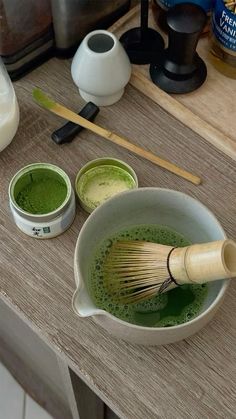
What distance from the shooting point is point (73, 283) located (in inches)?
27.2

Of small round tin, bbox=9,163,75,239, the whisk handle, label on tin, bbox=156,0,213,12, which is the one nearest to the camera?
the whisk handle

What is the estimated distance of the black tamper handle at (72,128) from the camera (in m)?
0.77

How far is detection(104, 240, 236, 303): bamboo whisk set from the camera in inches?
22.7

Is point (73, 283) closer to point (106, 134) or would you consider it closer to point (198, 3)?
point (106, 134)

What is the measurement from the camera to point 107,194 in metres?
0.74

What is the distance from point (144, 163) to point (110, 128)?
0.06 metres

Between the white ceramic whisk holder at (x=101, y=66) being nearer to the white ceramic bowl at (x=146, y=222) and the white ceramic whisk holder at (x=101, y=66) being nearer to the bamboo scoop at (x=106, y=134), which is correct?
the bamboo scoop at (x=106, y=134)

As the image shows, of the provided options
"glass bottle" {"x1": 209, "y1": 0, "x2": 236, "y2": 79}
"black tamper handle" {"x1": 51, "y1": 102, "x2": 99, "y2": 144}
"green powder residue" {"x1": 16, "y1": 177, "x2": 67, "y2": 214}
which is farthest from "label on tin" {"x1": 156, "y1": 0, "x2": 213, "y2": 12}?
"green powder residue" {"x1": 16, "y1": 177, "x2": 67, "y2": 214}

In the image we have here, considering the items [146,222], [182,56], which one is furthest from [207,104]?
[146,222]

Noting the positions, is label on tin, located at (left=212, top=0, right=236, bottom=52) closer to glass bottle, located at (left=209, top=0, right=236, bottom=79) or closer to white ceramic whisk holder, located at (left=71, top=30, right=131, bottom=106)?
glass bottle, located at (left=209, top=0, right=236, bottom=79)

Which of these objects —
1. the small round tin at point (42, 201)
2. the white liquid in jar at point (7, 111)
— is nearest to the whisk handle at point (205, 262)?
the small round tin at point (42, 201)

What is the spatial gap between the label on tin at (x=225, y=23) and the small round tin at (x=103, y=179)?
189 mm

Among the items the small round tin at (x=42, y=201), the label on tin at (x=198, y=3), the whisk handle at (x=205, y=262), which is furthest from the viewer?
the label on tin at (x=198, y=3)

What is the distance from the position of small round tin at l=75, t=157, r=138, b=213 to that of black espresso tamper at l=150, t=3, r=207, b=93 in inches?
4.8
